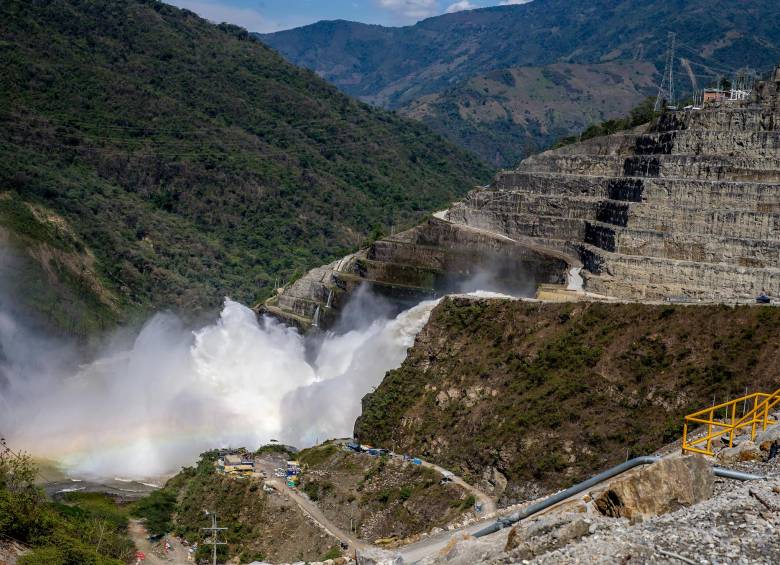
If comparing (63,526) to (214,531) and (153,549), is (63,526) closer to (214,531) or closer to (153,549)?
(153,549)

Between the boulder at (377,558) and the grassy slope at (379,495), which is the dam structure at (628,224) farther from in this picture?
the boulder at (377,558)

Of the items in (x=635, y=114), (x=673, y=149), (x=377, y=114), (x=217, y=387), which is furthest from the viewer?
(x=377, y=114)

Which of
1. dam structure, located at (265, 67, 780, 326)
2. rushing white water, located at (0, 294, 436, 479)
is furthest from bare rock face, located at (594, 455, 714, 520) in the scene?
rushing white water, located at (0, 294, 436, 479)

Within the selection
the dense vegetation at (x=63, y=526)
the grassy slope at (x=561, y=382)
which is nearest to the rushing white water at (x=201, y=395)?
the grassy slope at (x=561, y=382)

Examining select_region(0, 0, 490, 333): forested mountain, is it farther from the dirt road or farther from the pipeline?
the pipeline

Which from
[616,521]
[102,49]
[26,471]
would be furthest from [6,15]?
[616,521]

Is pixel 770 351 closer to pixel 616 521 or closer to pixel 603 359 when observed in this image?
pixel 603 359
